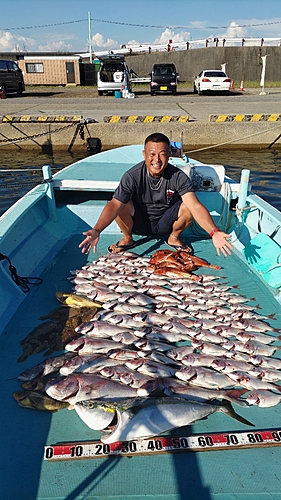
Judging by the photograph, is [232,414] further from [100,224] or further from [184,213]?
[184,213]

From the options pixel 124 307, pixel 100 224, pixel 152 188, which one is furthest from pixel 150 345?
pixel 152 188

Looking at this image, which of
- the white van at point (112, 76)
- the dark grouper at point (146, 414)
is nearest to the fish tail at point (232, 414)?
the dark grouper at point (146, 414)

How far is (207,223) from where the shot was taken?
4344 millimetres

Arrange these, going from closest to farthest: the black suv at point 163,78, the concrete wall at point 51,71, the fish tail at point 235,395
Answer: the fish tail at point 235,395 < the black suv at point 163,78 < the concrete wall at point 51,71

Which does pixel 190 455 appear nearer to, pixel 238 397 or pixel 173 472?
pixel 173 472

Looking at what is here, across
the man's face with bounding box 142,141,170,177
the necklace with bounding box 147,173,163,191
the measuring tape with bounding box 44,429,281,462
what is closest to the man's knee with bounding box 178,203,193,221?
the necklace with bounding box 147,173,163,191

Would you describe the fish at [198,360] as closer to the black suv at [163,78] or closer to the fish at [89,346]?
the fish at [89,346]

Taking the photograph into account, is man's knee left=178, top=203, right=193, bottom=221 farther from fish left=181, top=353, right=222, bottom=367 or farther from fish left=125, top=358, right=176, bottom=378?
fish left=125, top=358, right=176, bottom=378

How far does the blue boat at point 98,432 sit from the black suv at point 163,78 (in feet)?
73.3

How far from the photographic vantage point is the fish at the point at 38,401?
8.84 feet

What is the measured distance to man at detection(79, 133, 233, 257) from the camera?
14.5 ft

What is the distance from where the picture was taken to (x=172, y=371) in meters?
2.97

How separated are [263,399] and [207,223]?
216 cm

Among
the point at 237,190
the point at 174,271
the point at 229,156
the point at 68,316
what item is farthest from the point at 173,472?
the point at 229,156
